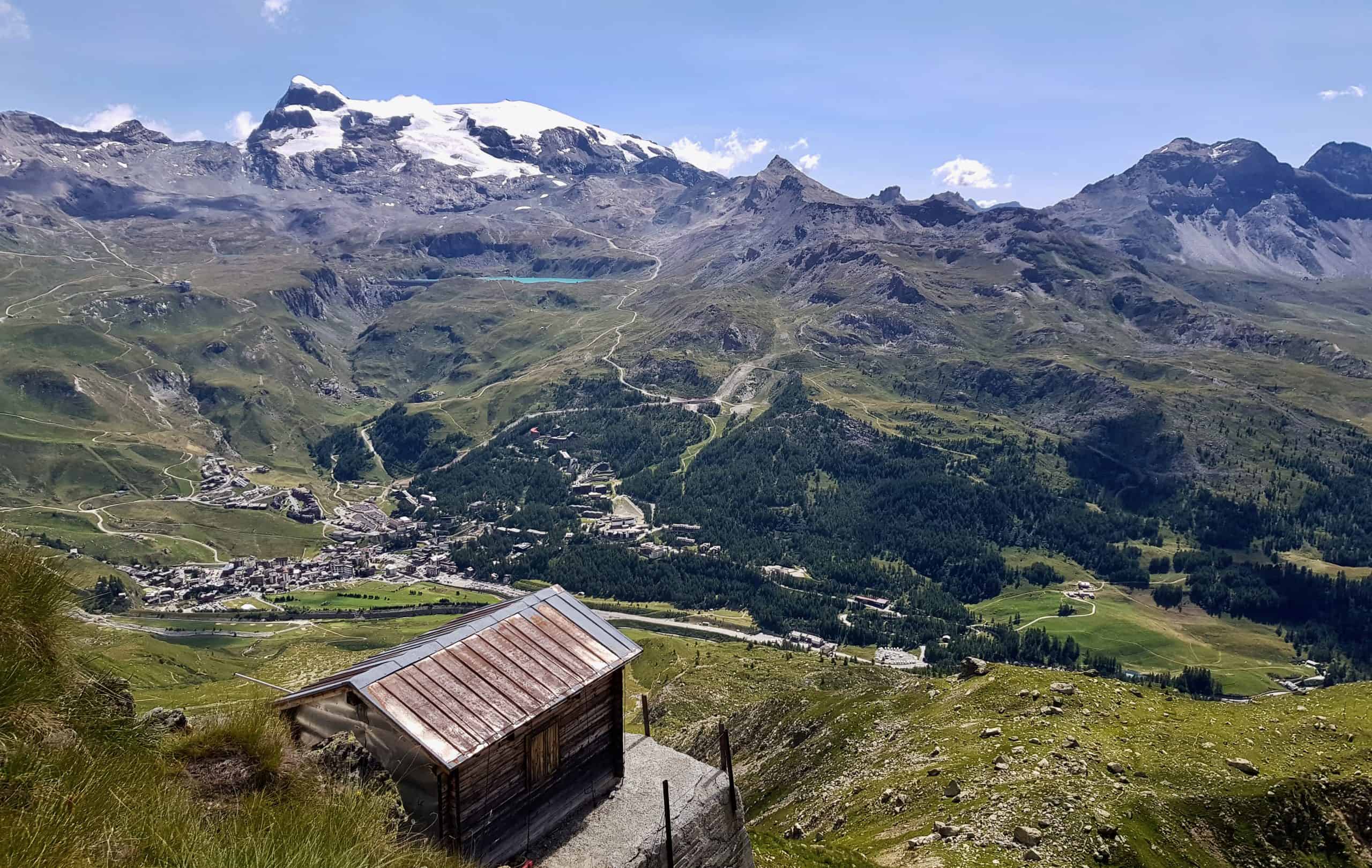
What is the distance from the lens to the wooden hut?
21.4 meters

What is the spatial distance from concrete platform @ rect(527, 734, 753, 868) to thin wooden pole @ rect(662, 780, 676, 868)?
0.18m

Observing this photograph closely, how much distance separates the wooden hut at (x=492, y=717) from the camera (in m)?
21.4

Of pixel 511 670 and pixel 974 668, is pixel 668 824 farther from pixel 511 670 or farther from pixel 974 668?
pixel 974 668

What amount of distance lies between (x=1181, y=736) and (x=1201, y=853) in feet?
29.7

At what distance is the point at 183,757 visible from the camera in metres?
17.6

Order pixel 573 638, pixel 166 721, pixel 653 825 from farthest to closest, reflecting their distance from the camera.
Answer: pixel 573 638 < pixel 653 825 < pixel 166 721

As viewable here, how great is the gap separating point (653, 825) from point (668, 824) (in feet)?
6.38

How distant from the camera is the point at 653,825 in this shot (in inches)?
1015

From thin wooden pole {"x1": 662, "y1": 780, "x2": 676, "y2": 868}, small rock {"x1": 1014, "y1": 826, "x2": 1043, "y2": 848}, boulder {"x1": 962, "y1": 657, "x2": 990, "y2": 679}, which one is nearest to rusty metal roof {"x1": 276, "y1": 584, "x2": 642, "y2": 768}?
thin wooden pole {"x1": 662, "y1": 780, "x2": 676, "y2": 868}

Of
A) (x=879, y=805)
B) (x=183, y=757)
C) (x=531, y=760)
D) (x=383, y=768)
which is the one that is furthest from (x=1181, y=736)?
(x=183, y=757)

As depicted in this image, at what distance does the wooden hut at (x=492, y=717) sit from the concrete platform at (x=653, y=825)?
659 mm

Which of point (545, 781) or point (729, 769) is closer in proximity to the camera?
point (545, 781)

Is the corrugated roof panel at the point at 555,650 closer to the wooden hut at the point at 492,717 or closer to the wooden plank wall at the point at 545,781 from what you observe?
the wooden hut at the point at 492,717

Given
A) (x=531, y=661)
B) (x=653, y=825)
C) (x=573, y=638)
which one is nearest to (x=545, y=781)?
(x=531, y=661)
